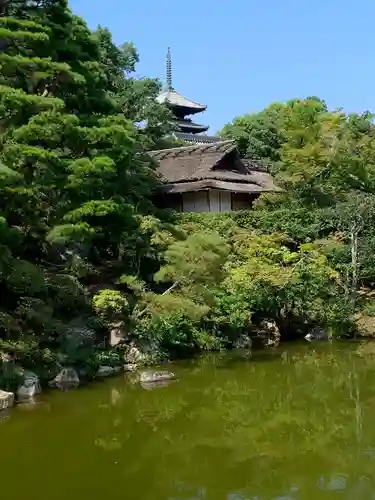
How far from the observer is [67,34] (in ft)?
42.2

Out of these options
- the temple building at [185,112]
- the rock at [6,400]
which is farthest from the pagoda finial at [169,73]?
the rock at [6,400]

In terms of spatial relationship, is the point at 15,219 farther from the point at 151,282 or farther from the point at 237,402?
the point at 237,402

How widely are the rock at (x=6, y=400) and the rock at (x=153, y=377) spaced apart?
2.59m

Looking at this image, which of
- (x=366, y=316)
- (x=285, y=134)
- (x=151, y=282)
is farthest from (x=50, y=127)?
(x=285, y=134)

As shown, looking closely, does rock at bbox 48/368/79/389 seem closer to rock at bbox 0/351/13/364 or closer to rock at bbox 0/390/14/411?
rock at bbox 0/351/13/364

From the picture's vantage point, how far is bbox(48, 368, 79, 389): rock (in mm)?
11078

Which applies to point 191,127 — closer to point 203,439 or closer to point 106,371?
point 106,371

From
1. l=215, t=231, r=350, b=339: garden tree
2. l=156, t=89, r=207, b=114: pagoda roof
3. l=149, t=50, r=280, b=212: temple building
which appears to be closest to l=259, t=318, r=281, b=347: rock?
l=215, t=231, r=350, b=339: garden tree

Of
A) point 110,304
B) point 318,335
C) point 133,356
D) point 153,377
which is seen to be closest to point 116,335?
point 133,356

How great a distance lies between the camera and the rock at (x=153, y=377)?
11.6 m

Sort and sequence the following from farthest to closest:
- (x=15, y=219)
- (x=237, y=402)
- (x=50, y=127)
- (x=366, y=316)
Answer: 1. (x=366, y=316)
2. (x=15, y=219)
3. (x=50, y=127)
4. (x=237, y=402)

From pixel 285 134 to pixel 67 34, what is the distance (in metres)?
10.8

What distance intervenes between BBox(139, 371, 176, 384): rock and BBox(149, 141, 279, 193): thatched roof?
8397mm

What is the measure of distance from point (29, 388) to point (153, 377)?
2373 millimetres
